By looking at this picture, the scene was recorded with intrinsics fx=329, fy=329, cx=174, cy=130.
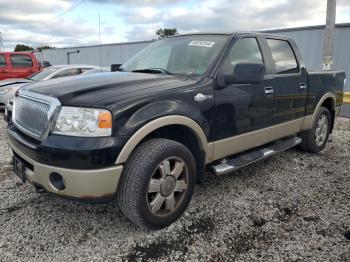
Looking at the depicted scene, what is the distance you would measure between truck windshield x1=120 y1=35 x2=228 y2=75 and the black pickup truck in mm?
15

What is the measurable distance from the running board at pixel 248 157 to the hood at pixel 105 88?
0.94 meters

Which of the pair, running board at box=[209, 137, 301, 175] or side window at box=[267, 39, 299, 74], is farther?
side window at box=[267, 39, 299, 74]

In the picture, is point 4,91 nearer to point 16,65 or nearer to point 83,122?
point 16,65

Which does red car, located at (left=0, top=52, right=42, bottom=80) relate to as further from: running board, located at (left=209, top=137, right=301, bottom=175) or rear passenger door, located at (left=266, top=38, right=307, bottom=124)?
running board, located at (left=209, top=137, right=301, bottom=175)

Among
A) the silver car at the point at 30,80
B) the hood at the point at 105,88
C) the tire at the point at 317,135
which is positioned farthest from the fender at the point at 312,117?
the silver car at the point at 30,80

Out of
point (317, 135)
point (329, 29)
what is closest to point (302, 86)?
point (317, 135)

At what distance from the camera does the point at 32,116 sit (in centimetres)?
278

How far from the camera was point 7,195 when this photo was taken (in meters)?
3.60

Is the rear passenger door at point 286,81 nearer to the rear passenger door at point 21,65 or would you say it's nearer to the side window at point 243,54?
the side window at point 243,54

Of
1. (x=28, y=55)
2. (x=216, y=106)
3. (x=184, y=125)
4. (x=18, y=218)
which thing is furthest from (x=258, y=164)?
(x=28, y=55)

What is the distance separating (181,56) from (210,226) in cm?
180

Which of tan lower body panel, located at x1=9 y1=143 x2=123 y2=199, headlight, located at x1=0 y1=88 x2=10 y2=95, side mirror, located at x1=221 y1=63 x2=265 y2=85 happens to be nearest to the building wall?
headlight, located at x1=0 y1=88 x2=10 y2=95

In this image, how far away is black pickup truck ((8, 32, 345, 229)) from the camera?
2.44m

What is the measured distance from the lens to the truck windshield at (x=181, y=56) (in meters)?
3.38
